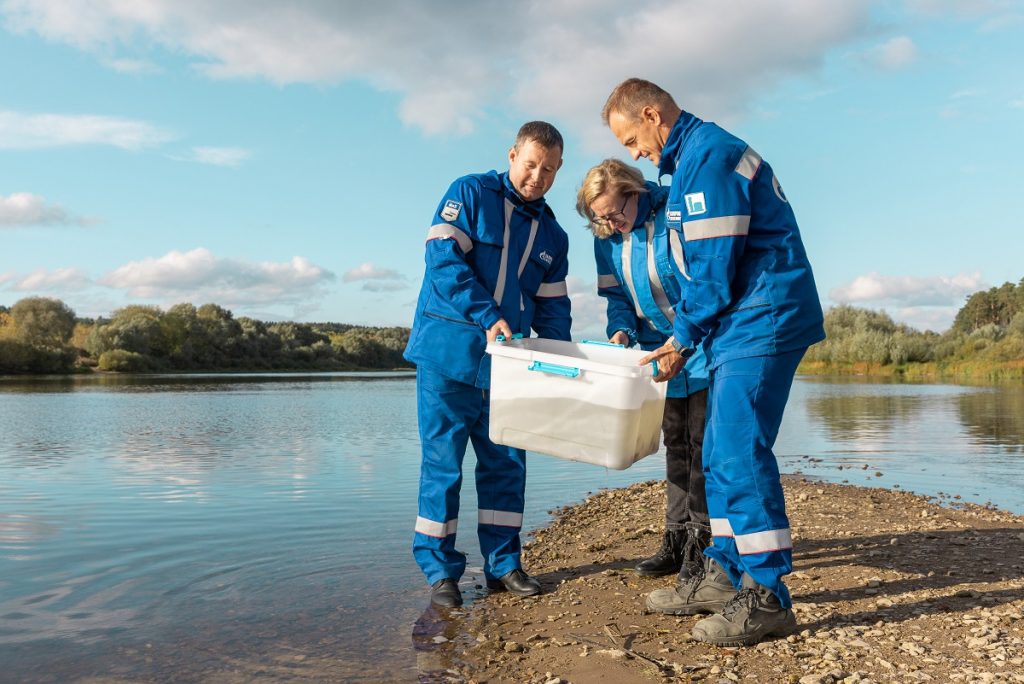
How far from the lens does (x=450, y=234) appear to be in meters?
3.93

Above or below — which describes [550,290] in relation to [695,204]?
below

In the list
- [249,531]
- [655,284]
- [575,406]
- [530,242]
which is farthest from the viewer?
[249,531]

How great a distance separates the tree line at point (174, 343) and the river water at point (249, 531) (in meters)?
47.2

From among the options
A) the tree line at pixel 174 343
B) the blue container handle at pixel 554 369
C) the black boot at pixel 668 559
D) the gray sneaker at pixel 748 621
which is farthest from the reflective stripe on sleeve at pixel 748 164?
the tree line at pixel 174 343

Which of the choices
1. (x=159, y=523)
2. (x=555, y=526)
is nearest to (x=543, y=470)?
(x=555, y=526)

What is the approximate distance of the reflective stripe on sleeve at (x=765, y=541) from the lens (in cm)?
308

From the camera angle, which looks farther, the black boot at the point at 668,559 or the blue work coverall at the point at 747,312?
the black boot at the point at 668,559

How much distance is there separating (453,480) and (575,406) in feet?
2.97

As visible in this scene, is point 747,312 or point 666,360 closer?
point 747,312

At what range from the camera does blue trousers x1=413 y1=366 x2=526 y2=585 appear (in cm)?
400

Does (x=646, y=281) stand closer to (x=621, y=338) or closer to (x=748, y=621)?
(x=621, y=338)

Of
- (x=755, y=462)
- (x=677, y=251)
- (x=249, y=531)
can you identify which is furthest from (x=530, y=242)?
(x=249, y=531)

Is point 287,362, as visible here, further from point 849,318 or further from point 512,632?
point 512,632

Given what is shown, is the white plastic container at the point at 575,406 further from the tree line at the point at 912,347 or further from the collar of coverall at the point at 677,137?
the tree line at the point at 912,347
